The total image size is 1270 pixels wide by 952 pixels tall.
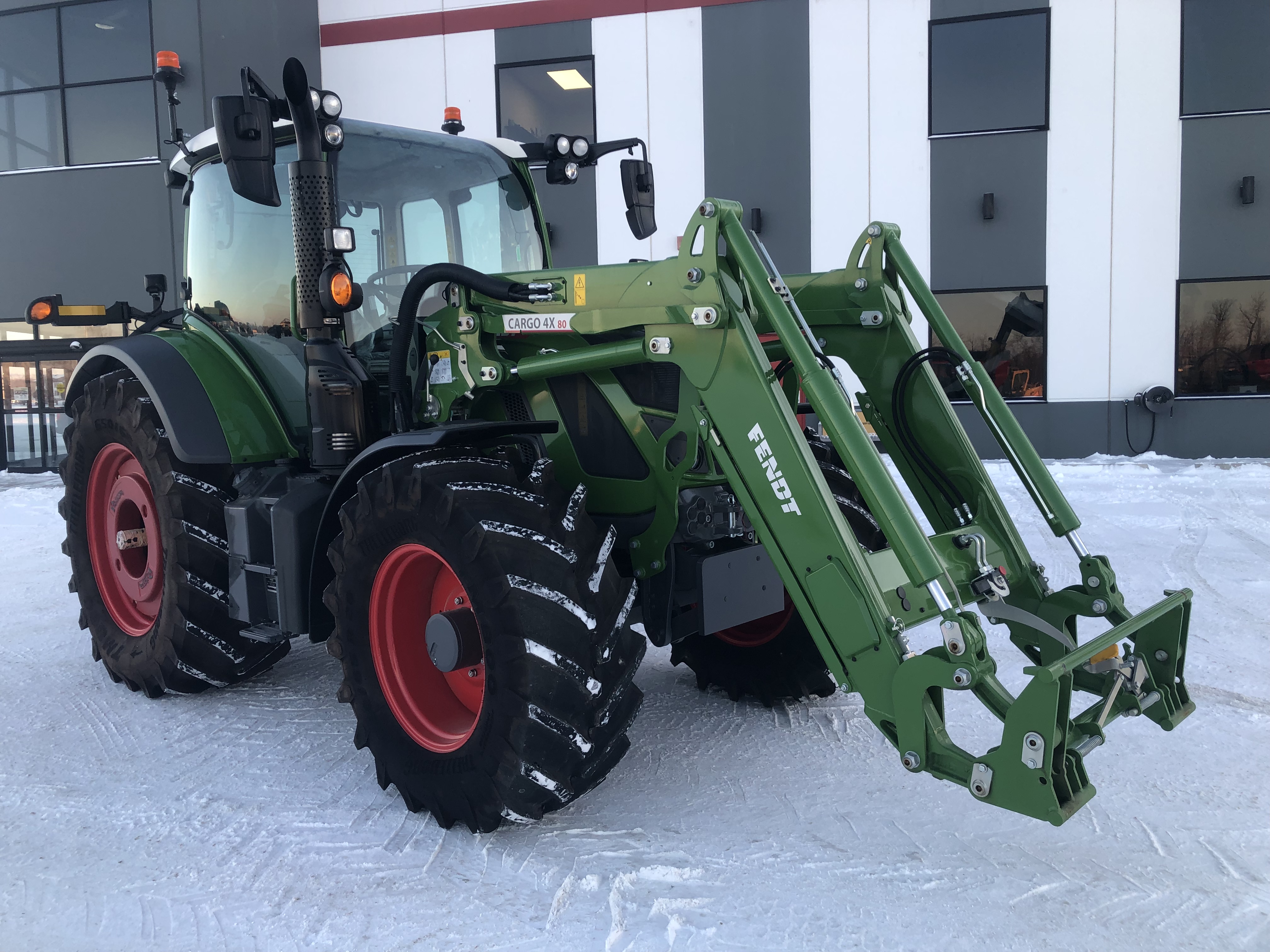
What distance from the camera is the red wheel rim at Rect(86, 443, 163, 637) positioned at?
434 centimetres

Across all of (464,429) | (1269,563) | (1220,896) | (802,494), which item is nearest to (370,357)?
(464,429)

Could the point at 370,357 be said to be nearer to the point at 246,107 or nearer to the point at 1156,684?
the point at 246,107

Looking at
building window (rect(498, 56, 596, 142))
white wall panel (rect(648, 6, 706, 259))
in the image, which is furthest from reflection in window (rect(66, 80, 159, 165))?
white wall panel (rect(648, 6, 706, 259))

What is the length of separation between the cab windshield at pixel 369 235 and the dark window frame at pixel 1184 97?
381 inches

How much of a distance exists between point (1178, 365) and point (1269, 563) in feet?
18.9

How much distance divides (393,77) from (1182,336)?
1000 centimetres

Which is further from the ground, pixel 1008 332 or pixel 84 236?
pixel 84 236

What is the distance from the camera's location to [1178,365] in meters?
11.2

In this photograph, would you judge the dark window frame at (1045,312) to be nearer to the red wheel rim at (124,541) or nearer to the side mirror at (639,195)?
the side mirror at (639,195)

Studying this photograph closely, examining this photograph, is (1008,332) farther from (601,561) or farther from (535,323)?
(601,561)

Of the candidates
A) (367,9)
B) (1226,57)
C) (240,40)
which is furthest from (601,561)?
(367,9)

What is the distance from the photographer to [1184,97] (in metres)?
10.9

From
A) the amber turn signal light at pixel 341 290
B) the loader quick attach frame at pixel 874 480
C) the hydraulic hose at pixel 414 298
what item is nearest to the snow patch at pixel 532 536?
the loader quick attach frame at pixel 874 480

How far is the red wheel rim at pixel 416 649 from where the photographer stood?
3.09m
